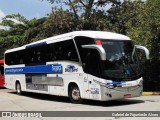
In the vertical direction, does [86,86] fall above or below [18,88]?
above

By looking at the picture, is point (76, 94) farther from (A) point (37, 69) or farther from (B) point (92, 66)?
(A) point (37, 69)

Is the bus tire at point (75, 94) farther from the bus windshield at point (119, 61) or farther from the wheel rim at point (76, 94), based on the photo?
the bus windshield at point (119, 61)

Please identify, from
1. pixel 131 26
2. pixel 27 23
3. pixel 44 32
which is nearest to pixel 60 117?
pixel 131 26

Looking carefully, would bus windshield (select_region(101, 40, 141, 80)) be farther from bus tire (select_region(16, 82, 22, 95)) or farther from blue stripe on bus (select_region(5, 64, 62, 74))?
bus tire (select_region(16, 82, 22, 95))

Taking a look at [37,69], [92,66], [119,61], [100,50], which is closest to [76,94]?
[92,66]

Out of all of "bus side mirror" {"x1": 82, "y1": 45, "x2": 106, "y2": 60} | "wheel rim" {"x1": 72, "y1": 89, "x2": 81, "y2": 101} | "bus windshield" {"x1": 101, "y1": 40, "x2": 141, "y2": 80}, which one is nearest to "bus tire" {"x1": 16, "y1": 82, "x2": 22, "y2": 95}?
"wheel rim" {"x1": 72, "y1": 89, "x2": 81, "y2": 101}

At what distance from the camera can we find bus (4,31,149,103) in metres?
15.3

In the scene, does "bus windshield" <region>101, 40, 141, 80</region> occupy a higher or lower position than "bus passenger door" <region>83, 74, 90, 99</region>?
higher

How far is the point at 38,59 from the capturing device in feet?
66.9

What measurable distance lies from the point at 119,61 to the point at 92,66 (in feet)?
3.64

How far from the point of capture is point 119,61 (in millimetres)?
15656

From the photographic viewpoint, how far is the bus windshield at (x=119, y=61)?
15.3 m

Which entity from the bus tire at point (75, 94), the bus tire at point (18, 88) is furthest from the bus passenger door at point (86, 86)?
the bus tire at point (18, 88)

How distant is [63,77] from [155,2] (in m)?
8.47
